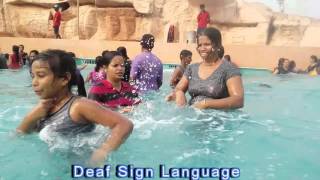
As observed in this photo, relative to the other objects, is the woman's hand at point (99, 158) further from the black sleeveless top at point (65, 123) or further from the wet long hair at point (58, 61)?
the wet long hair at point (58, 61)

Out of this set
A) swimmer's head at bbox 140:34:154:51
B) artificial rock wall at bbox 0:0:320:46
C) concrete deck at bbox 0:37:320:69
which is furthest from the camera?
artificial rock wall at bbox 0:0:320:46

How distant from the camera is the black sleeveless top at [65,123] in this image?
302cm

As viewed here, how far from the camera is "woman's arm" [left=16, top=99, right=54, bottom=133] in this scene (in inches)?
123

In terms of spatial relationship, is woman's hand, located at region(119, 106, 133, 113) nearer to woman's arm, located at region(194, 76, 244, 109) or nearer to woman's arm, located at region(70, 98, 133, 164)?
woman's arm, located at region(194, 76, 244, 109)

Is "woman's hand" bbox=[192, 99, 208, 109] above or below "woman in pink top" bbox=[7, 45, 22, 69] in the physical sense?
above

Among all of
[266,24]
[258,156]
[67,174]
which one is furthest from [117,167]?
[266,24]

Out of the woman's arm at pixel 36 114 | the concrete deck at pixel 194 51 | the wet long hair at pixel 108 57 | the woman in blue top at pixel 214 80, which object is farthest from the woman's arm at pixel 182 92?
the concrete deck at pixel 194 51

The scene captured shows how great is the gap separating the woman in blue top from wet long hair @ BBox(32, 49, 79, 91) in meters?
1.63

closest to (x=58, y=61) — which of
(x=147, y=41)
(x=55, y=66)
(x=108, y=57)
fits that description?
(x=55, y=66)

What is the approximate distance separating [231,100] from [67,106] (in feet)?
5.73

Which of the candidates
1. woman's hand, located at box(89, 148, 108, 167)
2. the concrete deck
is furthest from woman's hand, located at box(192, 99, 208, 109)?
the concrete deck

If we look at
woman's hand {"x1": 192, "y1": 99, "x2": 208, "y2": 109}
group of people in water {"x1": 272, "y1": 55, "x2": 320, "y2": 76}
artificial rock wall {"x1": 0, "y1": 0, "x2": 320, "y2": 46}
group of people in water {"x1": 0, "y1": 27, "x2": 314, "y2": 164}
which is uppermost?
artificial rock wall {"x1": 0, "y1": 0, "x2": 320, "y2": 46}

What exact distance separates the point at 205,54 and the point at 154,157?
119 centimetres

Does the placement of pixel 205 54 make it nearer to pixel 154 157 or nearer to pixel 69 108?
pixel 154 157
